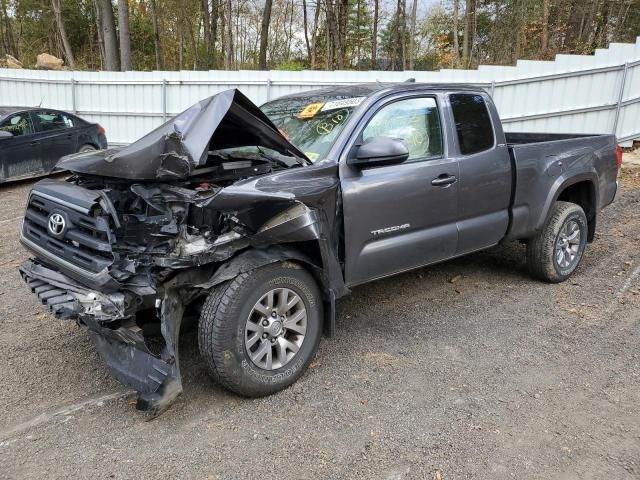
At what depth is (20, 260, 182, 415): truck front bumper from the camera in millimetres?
2812

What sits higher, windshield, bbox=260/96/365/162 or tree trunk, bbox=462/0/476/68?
tree trunk, bbox=462/0/476/68

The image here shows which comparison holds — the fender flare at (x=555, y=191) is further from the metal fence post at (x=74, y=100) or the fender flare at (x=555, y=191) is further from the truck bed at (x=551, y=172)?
the metal fence post at (x=74, y=100)

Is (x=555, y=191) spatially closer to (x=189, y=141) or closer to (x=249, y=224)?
(x=249, y=224)

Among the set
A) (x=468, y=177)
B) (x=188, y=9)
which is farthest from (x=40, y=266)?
(x=188, y=9)

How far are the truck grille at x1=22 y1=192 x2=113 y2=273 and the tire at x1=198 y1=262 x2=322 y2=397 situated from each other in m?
0.67

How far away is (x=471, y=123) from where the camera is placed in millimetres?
4520

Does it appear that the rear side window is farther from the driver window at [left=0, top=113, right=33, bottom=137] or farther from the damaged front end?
the driver window at [left=0, top=113, right=33, bottom=137]

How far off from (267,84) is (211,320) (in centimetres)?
996

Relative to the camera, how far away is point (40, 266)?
3.45 m

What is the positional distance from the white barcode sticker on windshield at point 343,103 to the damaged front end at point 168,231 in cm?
70

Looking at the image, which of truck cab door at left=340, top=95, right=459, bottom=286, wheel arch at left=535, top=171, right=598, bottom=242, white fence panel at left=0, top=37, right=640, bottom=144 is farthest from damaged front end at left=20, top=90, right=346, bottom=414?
white fence panel at left=0, top=37, right=640, bottom=144

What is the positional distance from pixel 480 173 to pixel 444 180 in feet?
1.55

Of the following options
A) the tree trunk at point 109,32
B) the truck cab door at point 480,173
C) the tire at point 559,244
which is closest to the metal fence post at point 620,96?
the tire at point 559,244

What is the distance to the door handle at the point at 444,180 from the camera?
404 cm
